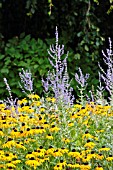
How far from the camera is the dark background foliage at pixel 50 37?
473 cm

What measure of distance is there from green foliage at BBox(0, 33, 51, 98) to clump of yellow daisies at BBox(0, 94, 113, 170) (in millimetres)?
1561

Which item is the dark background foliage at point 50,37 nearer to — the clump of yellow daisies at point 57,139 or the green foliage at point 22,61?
the green foliage at point 22,61

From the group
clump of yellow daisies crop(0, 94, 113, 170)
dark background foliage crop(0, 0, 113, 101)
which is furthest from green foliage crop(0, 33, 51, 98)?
clump of yellow daisies crop(0, 94, 113, 170)

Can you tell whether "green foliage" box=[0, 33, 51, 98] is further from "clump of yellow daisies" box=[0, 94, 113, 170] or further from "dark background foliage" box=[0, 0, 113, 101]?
"clump of yellow daisies" box=[0, 94, 113, 170]

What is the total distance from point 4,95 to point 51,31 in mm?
1017

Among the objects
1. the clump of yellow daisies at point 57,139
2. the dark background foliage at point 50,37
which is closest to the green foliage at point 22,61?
the dark background foliage at point 50,37

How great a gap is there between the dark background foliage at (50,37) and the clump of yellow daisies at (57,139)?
5.40ft

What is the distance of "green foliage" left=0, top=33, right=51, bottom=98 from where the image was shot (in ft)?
15.4

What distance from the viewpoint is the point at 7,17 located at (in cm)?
537

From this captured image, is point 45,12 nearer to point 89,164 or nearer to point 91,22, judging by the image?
point 91,22

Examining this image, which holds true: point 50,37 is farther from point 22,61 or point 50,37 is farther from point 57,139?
point 57,139

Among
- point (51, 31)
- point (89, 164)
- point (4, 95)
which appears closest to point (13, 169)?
point (89, 164)

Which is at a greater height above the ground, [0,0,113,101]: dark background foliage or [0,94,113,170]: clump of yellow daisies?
[0,0,113,101]: dark background foliage

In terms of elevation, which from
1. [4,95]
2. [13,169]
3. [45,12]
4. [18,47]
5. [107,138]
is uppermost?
[45,12]
